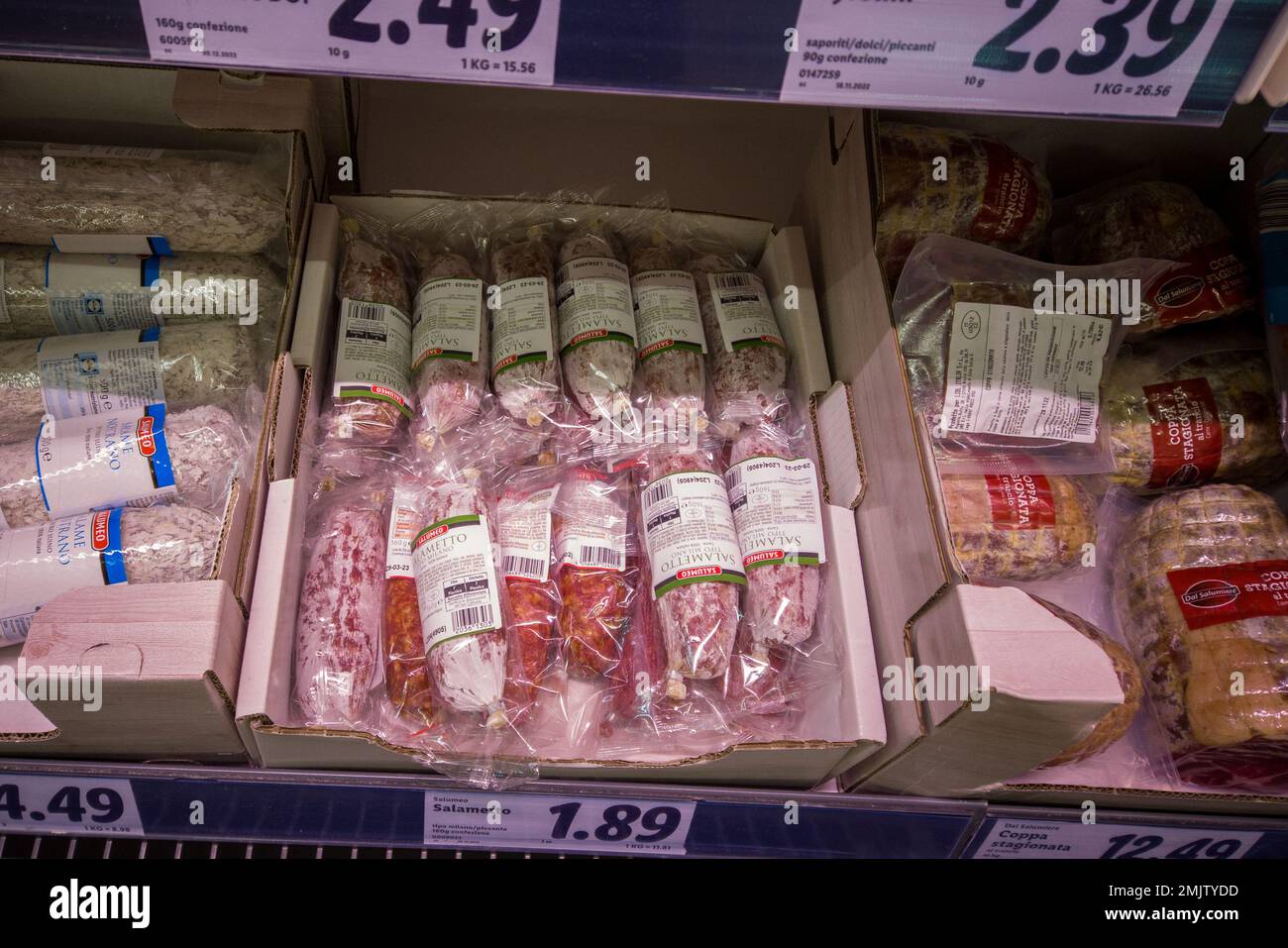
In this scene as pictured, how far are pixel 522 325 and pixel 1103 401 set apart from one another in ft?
3.53

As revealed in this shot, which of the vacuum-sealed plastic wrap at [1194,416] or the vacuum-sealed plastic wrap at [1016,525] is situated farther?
the vacuum-sealed plastic wrap at [1194,416]

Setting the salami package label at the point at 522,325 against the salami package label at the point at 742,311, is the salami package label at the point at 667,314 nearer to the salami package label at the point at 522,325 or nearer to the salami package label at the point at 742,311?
the salami package label at the point at 742,311

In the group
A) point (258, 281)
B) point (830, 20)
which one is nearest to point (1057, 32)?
point (830, 20)

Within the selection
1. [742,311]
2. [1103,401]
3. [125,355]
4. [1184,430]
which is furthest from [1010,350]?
[125,355]

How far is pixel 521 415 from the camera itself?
1.67 metres

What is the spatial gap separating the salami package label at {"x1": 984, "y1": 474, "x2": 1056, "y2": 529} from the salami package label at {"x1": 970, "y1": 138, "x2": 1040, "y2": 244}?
0.46 metres

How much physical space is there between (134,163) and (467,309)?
0.60 metres

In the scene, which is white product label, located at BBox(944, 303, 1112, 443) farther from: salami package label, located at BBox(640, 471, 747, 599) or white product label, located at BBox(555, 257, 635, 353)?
white product label, located at BBox(555, 257, 635, 353)

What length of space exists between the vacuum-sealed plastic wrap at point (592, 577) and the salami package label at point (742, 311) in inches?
15.7

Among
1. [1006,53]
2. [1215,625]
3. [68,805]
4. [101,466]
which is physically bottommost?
[68,805]

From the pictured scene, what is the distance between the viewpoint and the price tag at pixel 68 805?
1.34m

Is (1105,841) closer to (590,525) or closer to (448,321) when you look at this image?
(590,525)

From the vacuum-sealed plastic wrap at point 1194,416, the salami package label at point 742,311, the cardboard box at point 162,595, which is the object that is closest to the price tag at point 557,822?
the cardboard box at point 162,595

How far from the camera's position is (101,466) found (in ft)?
4.85
